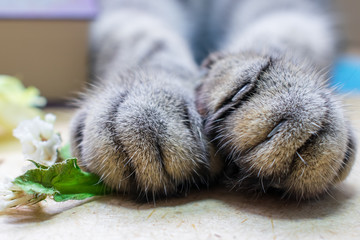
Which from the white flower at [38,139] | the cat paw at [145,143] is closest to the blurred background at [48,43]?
the white flower at [38,139]

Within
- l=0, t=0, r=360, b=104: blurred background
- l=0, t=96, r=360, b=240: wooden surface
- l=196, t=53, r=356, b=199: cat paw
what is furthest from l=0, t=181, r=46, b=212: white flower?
l=0, t=0, r=360, b=104: blurred background

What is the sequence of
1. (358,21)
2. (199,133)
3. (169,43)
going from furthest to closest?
(358,21) < (169,43) < (199,133)

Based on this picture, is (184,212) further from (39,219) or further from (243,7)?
(243,7)

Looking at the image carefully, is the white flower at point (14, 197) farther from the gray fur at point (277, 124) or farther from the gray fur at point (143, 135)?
the gray fur at point (277, 124)

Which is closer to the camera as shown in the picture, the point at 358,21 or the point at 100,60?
the point at 100,60

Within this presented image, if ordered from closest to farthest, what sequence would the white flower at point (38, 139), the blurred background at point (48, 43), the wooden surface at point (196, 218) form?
the wooden surface at point (196, 218)
the white flower at point (38, 139)
the blurred background at point (48, 43)

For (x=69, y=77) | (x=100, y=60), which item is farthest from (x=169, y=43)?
(x=69, y=77)

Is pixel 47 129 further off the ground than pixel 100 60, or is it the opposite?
pixel 100 60
